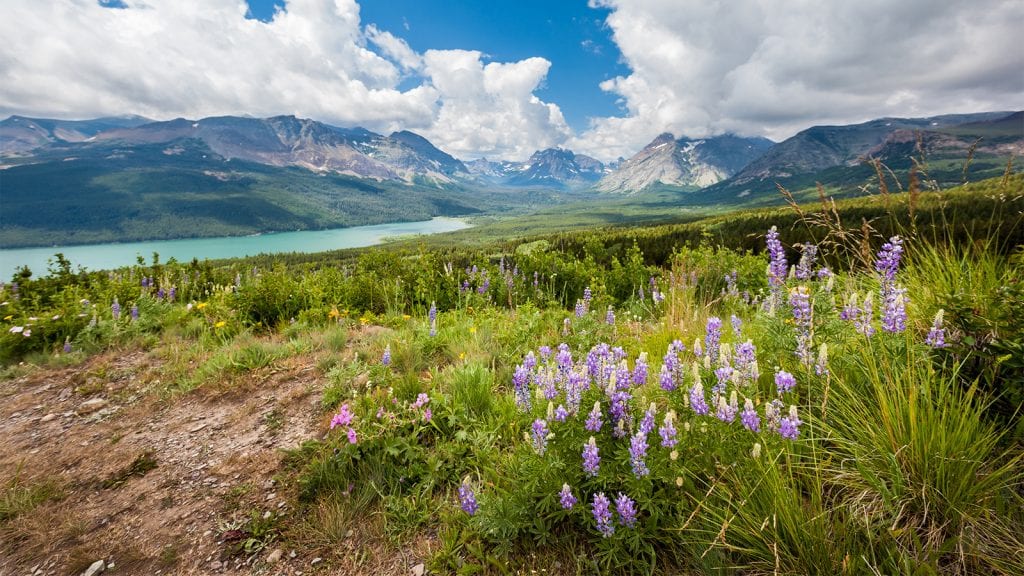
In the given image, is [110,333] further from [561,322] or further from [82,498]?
[561,322]

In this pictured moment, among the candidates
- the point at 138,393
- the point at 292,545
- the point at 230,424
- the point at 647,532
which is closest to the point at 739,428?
the point at 647,532

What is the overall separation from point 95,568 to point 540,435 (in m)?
3.02

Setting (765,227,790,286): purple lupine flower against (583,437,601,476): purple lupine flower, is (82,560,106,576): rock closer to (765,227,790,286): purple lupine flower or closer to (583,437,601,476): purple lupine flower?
(583,437,601,476): purple lupine flower

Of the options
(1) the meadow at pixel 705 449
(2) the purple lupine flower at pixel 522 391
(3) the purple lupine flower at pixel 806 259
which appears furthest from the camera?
(3) the purple lupine flower at pixel 806 259

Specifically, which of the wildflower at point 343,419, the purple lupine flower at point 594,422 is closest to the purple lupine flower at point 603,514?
the purple lupine flower at point 594,422

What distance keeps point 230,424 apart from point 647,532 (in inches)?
162

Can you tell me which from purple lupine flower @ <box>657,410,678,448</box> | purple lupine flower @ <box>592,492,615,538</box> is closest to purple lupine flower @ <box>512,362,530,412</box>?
purple lupine flower @ <box>592,492,615,538</box>

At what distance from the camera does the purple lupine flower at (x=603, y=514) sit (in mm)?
2125

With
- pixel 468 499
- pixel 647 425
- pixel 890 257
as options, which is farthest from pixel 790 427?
pixel 890 257

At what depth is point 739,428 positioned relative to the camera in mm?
2293

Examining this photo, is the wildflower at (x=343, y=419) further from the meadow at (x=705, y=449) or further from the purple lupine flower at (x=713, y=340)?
the purple lupine flower at (x=713, y=340)

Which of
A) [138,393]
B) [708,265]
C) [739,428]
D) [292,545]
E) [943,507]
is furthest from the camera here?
[708,265]

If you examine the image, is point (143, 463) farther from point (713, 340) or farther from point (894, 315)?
point (894, 315)

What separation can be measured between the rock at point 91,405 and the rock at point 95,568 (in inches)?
113
